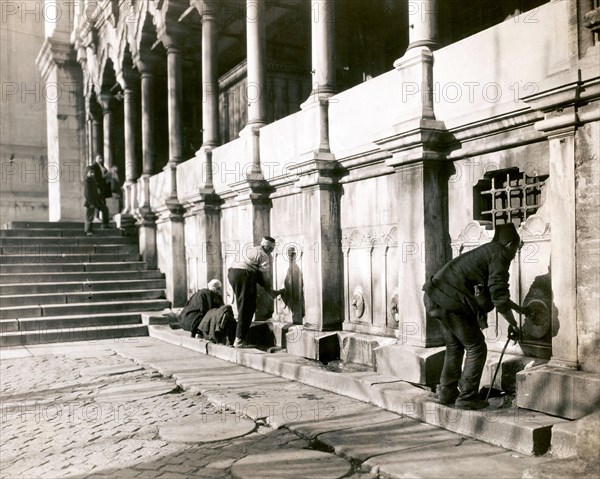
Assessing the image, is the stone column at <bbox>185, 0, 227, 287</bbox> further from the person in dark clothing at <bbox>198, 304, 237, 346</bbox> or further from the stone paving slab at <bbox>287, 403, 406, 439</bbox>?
the stone paving slab at <bbox>287, 403, 406, 439</bbox>

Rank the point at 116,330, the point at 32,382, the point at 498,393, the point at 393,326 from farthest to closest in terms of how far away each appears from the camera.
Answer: the point at 116,330
the point at 32,382
the point at 393,326
the point at 498,393

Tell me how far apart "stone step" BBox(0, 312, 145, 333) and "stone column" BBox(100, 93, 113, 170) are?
8.01 metres


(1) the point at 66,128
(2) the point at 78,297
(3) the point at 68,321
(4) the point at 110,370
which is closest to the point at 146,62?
(2) the point at 78,297

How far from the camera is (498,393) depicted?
5492mm

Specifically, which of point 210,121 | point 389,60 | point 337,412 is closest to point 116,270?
point 210,121

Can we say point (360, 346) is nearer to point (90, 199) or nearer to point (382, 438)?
point (382, 438)

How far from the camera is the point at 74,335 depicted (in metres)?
11.5

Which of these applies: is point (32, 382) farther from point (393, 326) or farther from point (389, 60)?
point (389, 60)

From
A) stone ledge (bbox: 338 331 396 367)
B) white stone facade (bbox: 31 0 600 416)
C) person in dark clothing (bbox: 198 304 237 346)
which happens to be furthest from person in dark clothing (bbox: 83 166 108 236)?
stone ledge (bbox: 338 331 396 367)

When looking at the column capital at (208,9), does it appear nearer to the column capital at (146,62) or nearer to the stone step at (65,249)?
the column capital at (146,62)

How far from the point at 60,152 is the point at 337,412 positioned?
59.0ft

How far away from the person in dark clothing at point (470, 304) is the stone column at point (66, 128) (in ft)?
59.4

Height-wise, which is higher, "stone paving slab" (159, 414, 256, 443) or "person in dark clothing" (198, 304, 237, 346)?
"person in dark clothing" (198, 304, 237, 346)

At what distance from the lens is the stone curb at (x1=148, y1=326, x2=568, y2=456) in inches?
173
